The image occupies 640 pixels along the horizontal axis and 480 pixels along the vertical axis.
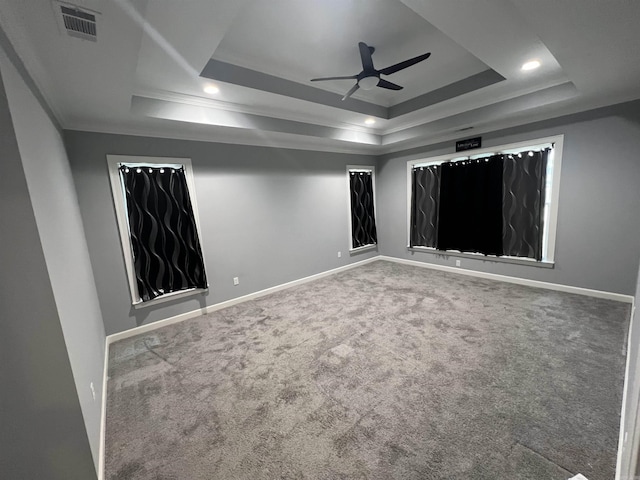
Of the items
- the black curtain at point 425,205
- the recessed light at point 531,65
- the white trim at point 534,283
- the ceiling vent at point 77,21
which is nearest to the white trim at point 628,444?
the white trim at point 534,283

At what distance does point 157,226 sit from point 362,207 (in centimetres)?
378

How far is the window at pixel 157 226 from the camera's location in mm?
2924

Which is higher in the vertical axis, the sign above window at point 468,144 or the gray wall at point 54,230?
the sign above window at point 468,144

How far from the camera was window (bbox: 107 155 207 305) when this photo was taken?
9.59ft

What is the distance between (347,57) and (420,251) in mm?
3746

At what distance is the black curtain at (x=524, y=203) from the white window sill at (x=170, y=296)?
4.69 meters

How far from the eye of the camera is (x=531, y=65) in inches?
97.0

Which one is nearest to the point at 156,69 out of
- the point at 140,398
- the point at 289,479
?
the point at 140,398

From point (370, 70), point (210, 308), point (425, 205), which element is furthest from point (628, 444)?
point (425, 205)

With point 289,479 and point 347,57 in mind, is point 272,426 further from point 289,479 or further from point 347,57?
point 347,57

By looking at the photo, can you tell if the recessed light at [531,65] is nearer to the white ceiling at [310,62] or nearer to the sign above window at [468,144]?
the white ceiling at [310,62]

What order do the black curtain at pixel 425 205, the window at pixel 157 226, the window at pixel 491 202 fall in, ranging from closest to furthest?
the window at pixel 157 226 → the window at pixel 491 202 → the black curtain at pixel 425 205

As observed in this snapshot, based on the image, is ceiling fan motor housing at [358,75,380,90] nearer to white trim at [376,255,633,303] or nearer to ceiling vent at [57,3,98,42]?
ceiling vent at [57,3,98,42]

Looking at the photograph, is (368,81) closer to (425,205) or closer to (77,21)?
(77,21)
